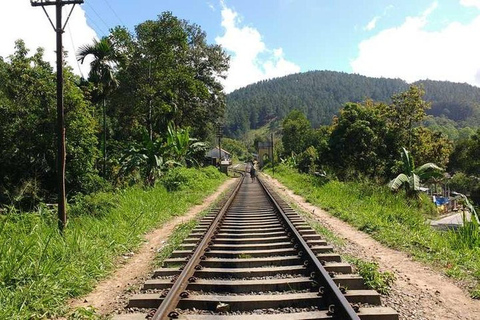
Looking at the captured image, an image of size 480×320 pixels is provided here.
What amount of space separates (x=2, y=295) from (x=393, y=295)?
14.6ft

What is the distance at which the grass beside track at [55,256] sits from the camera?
429 cm

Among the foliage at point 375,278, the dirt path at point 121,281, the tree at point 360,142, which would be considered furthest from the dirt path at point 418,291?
the tree at point 360,142

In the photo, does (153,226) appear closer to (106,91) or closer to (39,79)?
(39,79)

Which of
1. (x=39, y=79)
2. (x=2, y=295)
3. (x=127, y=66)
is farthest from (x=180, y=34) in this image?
(x=2, y=295)

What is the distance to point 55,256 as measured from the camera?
5832 mm

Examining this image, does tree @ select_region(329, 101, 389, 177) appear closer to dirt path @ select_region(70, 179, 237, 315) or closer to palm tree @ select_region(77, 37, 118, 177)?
palm tree @ select_region(77, 37, 118, 177)

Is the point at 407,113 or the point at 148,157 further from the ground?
the point at 407,113

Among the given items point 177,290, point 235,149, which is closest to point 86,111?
point 177,290

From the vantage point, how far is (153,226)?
9.87m

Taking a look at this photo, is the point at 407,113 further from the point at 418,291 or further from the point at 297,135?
the point at 297,135

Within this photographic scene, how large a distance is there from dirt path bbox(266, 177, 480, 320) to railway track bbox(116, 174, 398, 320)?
428 mm

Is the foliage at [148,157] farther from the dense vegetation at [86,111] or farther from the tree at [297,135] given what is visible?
the tree at [297,135]

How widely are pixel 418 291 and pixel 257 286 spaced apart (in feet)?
6.67

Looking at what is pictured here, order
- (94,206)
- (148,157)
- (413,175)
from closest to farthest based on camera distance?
(94,206)
(413,175)
(148,157)
